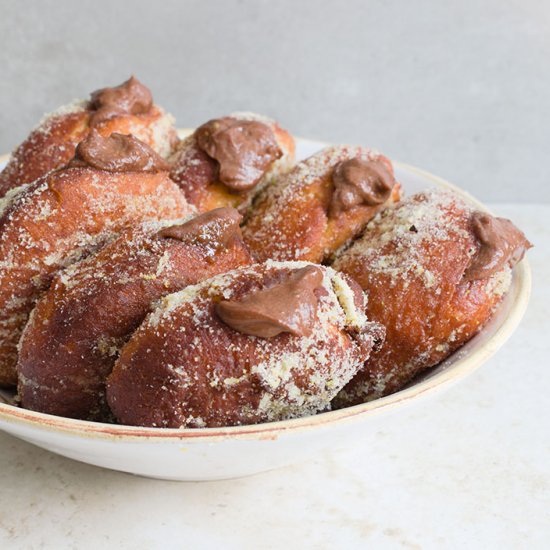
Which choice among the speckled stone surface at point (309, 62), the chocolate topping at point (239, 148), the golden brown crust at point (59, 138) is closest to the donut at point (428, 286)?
the chocolate topping at point (239, 148)

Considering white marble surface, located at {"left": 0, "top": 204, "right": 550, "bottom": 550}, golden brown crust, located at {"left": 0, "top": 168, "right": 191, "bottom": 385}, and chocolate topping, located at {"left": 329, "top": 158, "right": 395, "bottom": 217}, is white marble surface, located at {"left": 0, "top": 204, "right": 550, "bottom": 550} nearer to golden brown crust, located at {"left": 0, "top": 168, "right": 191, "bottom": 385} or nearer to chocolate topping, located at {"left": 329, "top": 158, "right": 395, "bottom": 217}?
golden brown crust, located at {"left": 0, "top": 168, "right": 191, "bottom": 385}

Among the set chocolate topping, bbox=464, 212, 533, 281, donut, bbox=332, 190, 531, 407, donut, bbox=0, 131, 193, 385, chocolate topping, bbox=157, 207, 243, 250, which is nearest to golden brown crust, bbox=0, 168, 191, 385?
donut, bbox=0, 131, 193, 385

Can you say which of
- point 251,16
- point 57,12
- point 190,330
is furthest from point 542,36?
point 190,330

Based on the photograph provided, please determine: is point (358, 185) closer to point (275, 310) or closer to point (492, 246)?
point (492, 246)

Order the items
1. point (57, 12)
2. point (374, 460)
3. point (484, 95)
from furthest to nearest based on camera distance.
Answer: point (484, 95), point (57, 12), point (374, 460)

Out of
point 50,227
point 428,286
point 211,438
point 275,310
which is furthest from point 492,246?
point 50,227

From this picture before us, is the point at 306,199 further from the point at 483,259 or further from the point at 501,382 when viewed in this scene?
the point at 501,382
